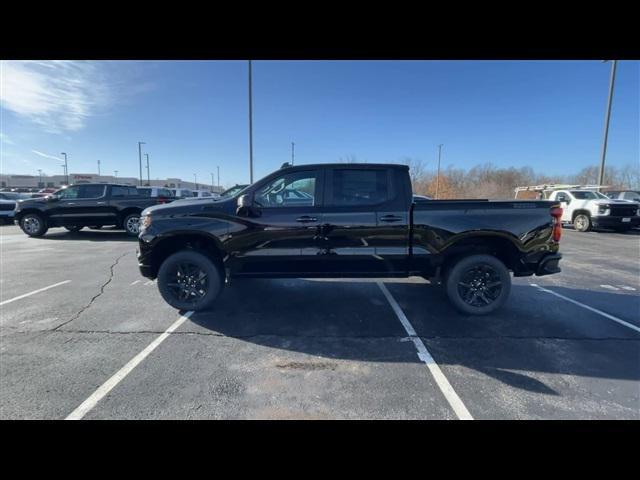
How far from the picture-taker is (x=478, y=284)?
4.05m

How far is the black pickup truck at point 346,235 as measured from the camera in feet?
12.7

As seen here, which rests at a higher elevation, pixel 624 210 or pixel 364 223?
pixel 624 210

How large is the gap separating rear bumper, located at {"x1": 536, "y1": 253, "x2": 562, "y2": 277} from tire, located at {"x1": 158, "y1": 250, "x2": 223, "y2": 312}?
447 centimetres

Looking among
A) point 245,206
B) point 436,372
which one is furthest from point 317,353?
point 245,206

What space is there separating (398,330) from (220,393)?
216 centimetres

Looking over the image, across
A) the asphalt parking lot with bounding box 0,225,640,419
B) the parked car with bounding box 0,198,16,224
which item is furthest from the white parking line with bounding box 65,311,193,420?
the parked car with bounding box 0,198,16,224

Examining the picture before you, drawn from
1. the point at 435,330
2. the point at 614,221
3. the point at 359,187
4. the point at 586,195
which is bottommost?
the point at 435,330

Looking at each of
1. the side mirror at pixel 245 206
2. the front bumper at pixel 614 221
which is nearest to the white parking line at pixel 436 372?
the side mirror at pixel 245 206

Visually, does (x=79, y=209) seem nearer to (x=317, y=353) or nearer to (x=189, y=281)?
(x=189, y=281)

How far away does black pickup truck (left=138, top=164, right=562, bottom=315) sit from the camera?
3.86 meters

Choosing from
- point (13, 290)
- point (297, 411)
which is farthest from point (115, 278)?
point (297, 411)

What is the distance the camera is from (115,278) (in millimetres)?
5738

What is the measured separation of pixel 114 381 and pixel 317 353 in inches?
74.6
